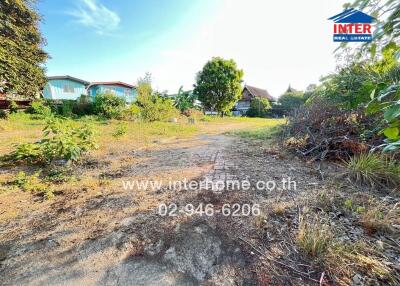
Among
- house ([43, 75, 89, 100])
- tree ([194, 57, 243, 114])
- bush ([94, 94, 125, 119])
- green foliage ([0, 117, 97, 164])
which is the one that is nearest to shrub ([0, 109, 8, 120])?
bush ([94, 94, 125, 119])

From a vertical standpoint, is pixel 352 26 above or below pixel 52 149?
above

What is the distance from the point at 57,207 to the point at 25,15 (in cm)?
1636

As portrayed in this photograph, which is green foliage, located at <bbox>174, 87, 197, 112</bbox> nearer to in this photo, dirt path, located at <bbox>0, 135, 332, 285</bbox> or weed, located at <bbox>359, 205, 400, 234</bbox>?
dirt path, located at <bbox>0, 135, 332, 285</bbox>

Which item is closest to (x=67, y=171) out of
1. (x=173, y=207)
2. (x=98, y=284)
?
(x=173, y=207)

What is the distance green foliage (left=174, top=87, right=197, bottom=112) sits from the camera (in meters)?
21.1

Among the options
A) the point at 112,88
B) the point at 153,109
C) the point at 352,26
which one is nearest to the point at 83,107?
the point at 153,109

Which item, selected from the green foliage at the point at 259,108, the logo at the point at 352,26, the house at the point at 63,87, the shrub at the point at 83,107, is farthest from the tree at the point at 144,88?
the green foliage at the point at 259,108

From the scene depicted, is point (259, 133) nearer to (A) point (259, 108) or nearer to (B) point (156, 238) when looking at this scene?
(B) point (156, 238)

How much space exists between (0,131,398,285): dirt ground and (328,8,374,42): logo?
1.89 metres

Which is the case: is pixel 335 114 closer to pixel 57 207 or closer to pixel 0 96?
pixel 57 207

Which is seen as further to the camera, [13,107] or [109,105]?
[109,105]

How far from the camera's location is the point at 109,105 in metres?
15.0

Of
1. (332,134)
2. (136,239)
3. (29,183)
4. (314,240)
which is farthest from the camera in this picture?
(332,134)

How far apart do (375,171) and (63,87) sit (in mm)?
29869
